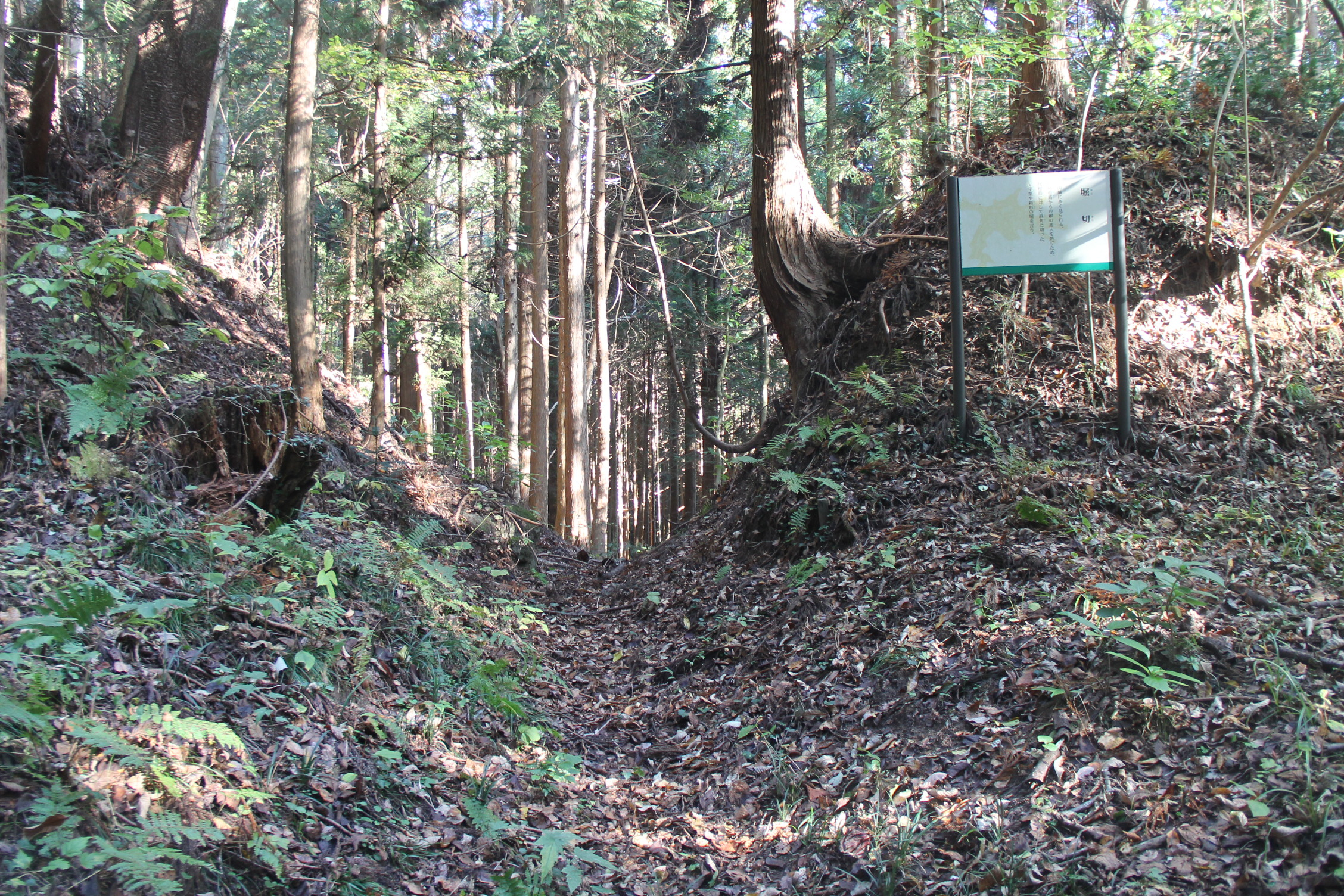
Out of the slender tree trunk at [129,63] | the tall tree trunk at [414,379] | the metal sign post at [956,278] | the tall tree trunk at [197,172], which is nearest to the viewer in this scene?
the metal sign post at [956,278]

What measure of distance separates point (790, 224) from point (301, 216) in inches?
207

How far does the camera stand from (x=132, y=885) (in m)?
2.22

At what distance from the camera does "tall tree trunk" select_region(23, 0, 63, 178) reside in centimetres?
859

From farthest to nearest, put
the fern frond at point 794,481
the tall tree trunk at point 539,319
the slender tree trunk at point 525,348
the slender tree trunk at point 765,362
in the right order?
the slender tree trunk at point 765,362
the slender tree trunk at point 525,348
the tall tree trunk at point 539,319
the fern frond at point 794,481

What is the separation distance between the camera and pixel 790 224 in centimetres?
846

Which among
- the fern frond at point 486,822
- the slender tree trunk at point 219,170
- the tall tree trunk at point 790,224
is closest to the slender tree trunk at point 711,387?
the tall tree trunk at point 790,224

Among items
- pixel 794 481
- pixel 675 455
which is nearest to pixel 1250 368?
pixel 794 481

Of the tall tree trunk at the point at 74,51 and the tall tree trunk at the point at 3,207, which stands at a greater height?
the tall tree trunk at the point at 74,51

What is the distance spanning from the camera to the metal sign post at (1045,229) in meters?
6.02

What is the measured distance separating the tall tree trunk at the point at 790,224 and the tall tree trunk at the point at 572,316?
5448 millimetres

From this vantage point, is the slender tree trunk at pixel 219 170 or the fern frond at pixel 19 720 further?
the slender tree trunk at pixel 219 170

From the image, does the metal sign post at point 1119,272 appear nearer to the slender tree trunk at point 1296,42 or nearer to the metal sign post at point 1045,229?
the metal sign post at point 1045,229

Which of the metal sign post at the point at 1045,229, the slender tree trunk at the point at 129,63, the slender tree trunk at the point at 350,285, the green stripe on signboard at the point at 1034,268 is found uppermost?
the slender tree trunk at the point at 129,63

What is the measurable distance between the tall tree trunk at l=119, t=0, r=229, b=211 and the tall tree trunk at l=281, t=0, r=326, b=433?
2.92 metres
